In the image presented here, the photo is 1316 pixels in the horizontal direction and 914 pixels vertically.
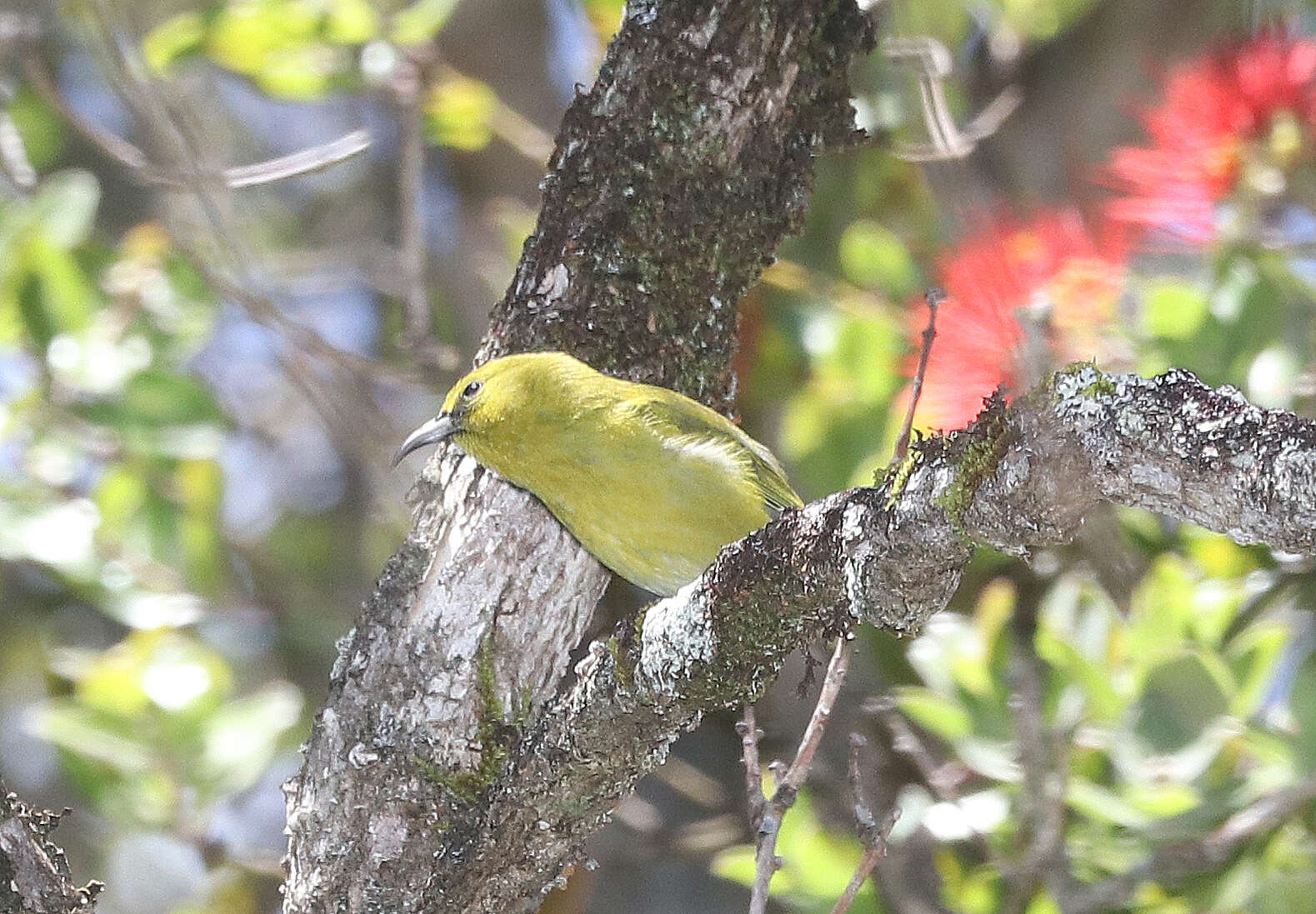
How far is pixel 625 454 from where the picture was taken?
11.7 feet

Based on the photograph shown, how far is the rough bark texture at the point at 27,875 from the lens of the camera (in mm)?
2609

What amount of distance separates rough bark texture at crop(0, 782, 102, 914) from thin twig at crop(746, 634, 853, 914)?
48.2 inches

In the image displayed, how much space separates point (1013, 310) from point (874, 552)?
1.94 metres

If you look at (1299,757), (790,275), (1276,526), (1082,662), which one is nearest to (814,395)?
(790,275)

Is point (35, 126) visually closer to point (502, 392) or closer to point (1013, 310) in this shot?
point (502, 392)

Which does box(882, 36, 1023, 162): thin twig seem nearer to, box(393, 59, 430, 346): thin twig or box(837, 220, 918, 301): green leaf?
box(837, 220, 918, 301): green leaf

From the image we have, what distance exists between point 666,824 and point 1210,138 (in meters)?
3.30

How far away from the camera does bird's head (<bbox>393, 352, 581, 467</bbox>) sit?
342 cm

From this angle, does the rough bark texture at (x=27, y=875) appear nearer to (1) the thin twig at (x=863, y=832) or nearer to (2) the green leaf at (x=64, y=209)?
(1) the thin twig at (x=863, y=832)

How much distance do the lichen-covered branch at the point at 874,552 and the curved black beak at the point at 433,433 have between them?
0.99 meters

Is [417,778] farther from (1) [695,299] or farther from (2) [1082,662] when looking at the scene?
(2) [1082,662]

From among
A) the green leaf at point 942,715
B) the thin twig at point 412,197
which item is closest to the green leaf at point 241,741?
the thin twig at point 412,197

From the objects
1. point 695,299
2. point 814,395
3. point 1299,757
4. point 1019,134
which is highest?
point 1019,134

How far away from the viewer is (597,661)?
107 inches
